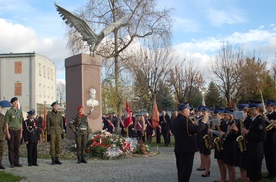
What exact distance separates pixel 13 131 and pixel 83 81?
14.9 ft

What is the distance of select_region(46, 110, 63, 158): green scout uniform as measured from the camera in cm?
1270

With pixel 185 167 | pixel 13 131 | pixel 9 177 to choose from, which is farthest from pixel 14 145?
pixel 185 167

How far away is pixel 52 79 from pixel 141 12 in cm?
3414

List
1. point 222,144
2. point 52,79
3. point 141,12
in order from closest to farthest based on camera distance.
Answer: point 222,144 < point 141,12 < point 52,79

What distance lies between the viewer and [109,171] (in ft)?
36.1

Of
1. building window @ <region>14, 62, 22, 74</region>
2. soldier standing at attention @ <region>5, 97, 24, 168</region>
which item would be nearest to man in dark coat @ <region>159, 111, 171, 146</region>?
soldier standing at attention @ <region>5, 97, 24, 168</region>

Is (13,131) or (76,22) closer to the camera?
(13,131)

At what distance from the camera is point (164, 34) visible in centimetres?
3297

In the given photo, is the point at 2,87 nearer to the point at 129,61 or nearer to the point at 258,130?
the point at 129,61

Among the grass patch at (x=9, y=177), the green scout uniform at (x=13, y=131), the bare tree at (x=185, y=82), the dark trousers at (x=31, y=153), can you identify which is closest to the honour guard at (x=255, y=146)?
the grass patch at (x=9, y=177)

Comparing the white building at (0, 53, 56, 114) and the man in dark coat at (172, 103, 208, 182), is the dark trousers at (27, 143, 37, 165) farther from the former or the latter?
the white building at (0, 53, 56, 114)

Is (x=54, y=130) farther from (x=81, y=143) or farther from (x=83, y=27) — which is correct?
(x=83, y=27)

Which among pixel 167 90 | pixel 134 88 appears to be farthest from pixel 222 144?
pixel 167 90

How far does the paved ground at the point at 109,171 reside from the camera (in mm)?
9812
